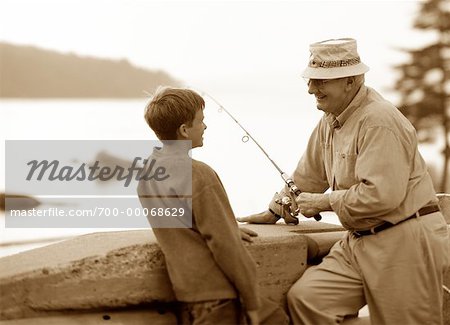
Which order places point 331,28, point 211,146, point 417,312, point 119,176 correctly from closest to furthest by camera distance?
point 417,312 < point 119,176 < point 211,146 < point 331,28

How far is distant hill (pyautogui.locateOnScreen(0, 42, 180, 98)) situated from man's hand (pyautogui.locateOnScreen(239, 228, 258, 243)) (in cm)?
591

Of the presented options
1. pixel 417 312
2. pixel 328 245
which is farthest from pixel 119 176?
pixel 417 312

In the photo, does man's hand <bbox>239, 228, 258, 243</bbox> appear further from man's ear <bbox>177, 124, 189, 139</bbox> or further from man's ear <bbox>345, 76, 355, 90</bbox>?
man's ear <bbox>345, 76, 355, 90</bbox>

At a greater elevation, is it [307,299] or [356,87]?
[356,87]

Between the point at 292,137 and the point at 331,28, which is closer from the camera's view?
the point at 292,137

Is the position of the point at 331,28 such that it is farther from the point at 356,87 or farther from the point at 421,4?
the point at 356,87

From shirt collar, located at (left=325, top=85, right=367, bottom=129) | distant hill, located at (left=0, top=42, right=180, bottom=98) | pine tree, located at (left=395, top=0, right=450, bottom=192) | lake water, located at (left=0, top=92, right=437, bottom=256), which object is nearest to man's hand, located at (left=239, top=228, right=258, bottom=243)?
shirt collar, located at (left=325, top=85, right=367, bottom=129)

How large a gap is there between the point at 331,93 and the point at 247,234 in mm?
688

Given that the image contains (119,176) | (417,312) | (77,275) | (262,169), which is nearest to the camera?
(77,275)

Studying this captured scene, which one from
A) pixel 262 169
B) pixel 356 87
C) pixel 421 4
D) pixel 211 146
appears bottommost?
pixel 262 169

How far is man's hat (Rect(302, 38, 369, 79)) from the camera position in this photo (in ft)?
11.4

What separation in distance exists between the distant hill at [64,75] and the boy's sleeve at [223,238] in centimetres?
625

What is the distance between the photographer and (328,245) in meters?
3.75

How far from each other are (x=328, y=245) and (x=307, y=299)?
385mm
